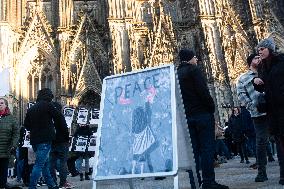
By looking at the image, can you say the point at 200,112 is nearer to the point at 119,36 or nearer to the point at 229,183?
the point at 229,183

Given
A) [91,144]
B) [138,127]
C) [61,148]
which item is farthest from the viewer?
[91,144]

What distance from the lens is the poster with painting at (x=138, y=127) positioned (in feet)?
14.1

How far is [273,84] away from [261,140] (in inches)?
60.4

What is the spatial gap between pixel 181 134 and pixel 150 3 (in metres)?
19.5

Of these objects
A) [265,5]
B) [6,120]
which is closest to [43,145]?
[6,120]

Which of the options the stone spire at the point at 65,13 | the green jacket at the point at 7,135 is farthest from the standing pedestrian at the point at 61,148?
the stone spire at the point at 65,13

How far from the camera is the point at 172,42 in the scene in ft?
71.4

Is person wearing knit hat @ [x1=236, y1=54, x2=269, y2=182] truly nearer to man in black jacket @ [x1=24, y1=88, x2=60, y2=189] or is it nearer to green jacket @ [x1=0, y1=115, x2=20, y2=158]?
man in black jacket @ [x1=24, y1=88, x2=60, y2=189]

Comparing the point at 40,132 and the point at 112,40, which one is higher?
the point at 112,40

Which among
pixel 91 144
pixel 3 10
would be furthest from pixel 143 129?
pixel 3 10

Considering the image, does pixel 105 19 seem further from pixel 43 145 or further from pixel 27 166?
pixel 43 145

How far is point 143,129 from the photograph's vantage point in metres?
4.55

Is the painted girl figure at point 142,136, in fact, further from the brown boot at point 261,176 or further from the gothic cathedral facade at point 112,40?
the gothic cathedral facade at point 112,40

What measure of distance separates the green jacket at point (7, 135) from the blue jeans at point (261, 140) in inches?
173
